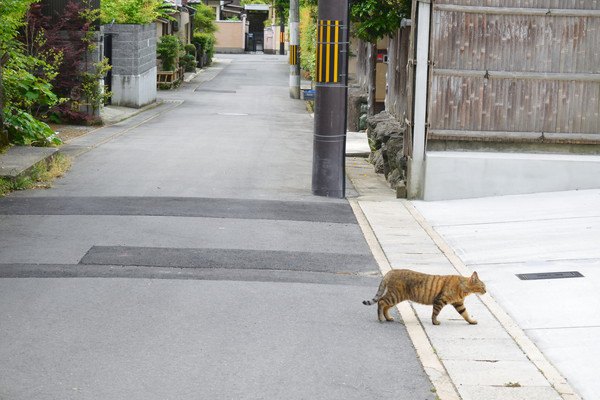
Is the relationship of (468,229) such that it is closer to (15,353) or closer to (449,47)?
(449,47)

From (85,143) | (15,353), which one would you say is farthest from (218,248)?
(85,143)

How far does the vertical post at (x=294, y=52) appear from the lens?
41.1 metres

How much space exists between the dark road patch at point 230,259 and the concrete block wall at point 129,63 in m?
20.5

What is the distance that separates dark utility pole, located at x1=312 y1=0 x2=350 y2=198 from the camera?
656 inches

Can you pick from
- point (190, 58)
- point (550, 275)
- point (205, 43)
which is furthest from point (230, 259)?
point (205, 43)

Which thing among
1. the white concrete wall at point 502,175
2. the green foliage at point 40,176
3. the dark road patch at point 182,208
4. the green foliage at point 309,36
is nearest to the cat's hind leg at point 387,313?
the dark road patch at point 182,208

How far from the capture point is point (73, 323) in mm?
9289

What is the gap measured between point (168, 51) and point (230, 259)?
31.3 m

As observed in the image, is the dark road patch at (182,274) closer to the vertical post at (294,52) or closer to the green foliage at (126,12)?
the green foliage at (126,12)

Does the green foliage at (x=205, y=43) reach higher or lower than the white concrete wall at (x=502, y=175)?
higher

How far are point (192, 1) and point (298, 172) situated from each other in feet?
139

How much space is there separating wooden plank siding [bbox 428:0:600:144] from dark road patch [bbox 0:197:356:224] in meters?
2.58

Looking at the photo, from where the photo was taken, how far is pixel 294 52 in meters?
41.3

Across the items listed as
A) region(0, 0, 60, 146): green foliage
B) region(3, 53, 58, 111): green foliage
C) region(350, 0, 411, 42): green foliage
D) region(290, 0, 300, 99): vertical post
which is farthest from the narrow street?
region(290, 0, 300, 99): vertical post
